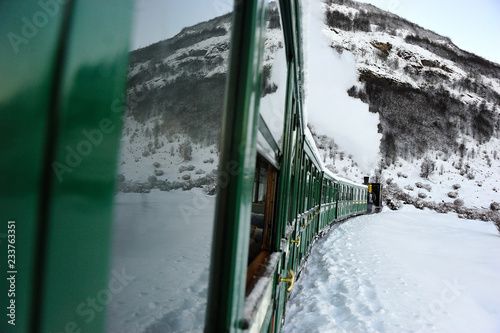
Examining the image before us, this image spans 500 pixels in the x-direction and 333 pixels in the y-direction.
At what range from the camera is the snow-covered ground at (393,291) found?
328 cm

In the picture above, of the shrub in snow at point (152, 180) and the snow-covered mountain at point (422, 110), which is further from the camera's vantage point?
the snow-covered mountain at point (422, 110)

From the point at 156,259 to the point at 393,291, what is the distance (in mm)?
4661

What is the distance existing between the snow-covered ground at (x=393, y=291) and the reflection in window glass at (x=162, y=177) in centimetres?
295

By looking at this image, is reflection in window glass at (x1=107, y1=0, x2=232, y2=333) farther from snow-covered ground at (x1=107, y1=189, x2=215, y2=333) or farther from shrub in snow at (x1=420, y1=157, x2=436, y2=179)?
shrub in snow at (x1=420, y1=157, x2=436, y2=179)

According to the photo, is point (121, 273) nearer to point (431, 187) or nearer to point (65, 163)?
point (65, 163)

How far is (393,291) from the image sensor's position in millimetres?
4203

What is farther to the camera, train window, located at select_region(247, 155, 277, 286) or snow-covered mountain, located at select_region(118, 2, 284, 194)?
train window, located at select_region(247, 155, 277, 286)

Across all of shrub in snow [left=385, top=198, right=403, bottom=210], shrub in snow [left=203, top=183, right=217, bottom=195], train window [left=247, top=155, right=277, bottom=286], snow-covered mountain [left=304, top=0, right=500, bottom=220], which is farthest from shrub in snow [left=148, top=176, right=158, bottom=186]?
shrub in snow [left=385, top=198, right=403, bottom=210]

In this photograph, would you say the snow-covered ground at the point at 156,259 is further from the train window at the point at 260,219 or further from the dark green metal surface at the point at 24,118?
the train window at the point at 260,219

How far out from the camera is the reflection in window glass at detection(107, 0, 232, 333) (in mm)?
445

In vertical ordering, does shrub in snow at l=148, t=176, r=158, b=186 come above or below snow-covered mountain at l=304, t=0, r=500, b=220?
below

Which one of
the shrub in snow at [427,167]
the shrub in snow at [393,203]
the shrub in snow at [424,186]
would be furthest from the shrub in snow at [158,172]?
the shrub in snow at [427,167]

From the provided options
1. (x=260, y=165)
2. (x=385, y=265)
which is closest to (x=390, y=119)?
(x=385, y=265)

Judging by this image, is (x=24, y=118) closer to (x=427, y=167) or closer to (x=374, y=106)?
(x=427, y=167)
